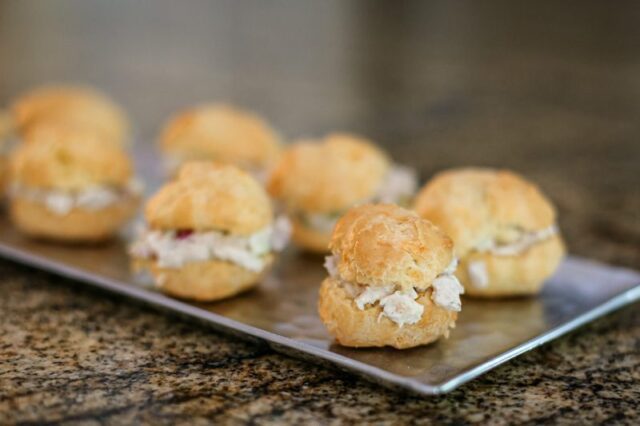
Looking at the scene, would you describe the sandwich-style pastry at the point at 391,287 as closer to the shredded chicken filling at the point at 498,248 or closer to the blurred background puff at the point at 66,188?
the shredded chicken filling at the point at 498,248

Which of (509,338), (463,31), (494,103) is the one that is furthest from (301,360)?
(463,31)

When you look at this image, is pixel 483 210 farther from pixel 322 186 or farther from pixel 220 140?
pixel 220 140

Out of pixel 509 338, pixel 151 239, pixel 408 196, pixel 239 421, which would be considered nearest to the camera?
pixel 239 421

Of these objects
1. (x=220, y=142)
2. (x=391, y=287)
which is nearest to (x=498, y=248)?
(x=391, y=287)

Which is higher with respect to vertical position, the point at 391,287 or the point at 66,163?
the point at 66,163

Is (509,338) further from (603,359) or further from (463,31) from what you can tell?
(463,31)

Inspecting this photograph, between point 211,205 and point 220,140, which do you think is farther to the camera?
point 220,140

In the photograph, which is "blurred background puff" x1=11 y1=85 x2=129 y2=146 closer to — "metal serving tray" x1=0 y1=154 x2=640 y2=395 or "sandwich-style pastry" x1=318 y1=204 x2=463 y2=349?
"metal serving tray" x1=0 y1=154 x2=640 y2=395
